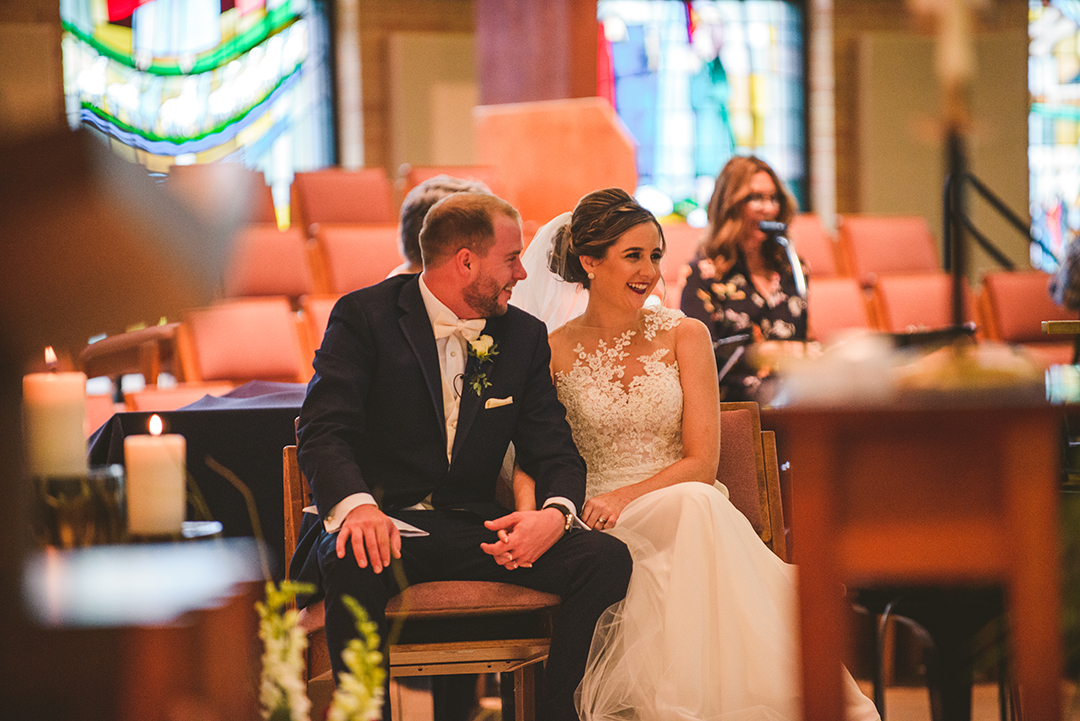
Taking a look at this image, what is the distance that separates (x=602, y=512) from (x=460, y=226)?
0.73 m

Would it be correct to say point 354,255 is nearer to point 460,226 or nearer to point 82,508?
point 460,226

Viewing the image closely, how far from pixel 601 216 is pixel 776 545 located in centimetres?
93

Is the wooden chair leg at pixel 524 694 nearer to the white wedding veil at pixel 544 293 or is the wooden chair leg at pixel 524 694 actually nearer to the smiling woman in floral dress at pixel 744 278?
the white wedding veil at pixel 544 293

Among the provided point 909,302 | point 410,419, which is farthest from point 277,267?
point 909,302

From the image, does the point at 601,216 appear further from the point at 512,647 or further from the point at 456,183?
the point at 512,647

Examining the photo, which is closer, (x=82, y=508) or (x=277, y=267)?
(x=82, y=508)

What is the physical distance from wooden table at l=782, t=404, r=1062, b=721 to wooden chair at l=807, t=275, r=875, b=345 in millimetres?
4470

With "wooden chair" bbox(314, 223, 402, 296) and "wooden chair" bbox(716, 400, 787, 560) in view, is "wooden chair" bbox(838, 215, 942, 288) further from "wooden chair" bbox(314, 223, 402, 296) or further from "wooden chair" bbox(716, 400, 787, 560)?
"wooden chair" bbox(716, 400, 787, 560)

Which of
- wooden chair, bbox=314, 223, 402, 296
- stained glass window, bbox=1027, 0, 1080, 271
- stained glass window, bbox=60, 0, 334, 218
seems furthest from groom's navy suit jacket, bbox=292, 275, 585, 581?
stained glass window, bbox=1027, 0, 1080, 271

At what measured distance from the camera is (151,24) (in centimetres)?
837

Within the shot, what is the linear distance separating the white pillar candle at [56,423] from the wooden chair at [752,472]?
1.68m

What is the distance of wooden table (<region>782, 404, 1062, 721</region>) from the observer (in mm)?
1386

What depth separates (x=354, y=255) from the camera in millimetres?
5215

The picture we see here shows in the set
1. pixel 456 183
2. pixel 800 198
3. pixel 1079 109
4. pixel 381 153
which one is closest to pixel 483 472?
pixel 456 183
